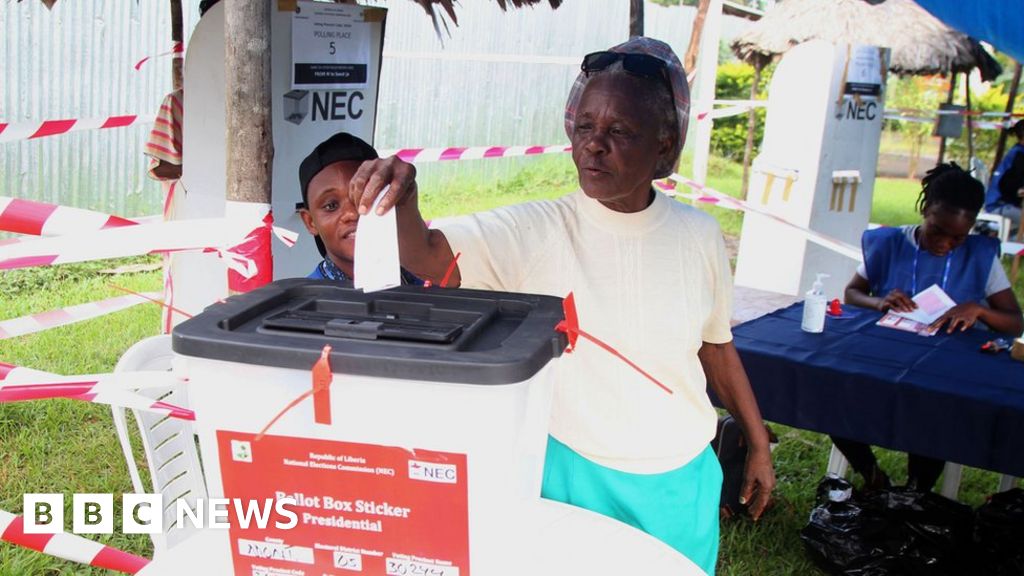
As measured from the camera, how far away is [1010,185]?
9164 millimetres

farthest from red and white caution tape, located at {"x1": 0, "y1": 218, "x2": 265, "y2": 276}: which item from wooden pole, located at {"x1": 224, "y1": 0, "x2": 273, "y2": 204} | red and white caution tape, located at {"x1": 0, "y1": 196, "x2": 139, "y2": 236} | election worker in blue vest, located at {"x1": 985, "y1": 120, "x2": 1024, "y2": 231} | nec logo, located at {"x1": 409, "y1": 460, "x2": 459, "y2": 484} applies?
election worker in blue vest, located at {"x1": 985, "y1": 120, "x2": 1024, "y2": 231}

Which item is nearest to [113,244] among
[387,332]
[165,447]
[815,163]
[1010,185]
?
[387,332]

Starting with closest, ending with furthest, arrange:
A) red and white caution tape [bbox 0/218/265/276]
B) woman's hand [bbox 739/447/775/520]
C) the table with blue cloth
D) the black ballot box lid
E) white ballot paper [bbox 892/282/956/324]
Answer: the black ballot box lid, red and white caution tape [bbox 0/218/265/276], woman's hand [bbox 739/447/775/520], the table with blue cloth, white ballot paper [bbox 892/282/956/324]

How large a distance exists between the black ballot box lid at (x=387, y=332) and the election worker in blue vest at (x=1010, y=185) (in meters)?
9.10

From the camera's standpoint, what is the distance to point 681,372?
1.84 metres

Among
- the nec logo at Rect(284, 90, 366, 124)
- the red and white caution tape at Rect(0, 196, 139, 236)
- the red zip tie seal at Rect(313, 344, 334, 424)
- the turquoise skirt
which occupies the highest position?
the nec logo at Rect(284, 90, 366, 124)

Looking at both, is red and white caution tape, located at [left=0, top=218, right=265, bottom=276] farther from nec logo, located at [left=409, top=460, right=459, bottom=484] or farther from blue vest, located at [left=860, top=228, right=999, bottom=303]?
blue vest, located at [left=860, top=228, right=999, bottom=303]

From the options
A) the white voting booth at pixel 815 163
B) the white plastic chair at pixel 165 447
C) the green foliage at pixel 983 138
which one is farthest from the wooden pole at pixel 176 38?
the green foliage at pixel 983 138

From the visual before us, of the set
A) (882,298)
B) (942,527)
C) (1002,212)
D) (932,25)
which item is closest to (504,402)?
(942,527)

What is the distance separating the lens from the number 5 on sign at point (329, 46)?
3.61 metres

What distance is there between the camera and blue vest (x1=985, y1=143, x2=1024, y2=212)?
893 cm

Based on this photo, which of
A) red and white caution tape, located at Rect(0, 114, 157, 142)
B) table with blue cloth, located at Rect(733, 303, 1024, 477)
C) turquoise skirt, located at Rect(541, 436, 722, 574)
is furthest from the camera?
red and white caution tape, located at Rect(0, 114, 157, 142)

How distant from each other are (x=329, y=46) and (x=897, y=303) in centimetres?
268

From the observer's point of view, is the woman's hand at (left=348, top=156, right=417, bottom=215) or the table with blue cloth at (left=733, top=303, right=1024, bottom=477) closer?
the woman's hand at (left=348, top=156, right=417, bottom=215)
